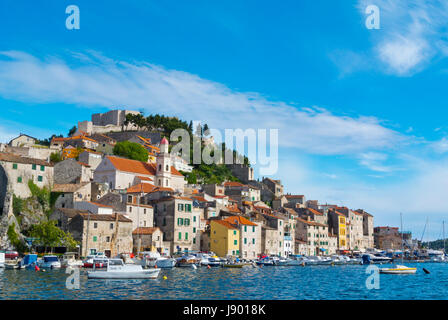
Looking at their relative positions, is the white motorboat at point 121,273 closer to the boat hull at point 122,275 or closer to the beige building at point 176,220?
the boat hull at point 122,275

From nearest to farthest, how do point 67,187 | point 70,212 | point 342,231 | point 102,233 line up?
point 102,233
point 70,212
point 67,187
point 342,231

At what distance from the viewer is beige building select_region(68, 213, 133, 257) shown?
190ft

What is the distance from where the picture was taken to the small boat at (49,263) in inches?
1956

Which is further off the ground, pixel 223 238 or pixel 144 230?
pixel 144 230

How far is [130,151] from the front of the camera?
101 m

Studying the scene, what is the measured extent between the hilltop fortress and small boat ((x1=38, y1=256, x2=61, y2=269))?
84307mm

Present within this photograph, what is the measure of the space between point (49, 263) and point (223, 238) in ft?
95.9

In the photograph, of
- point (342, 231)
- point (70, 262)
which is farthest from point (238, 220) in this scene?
point (342, 231)

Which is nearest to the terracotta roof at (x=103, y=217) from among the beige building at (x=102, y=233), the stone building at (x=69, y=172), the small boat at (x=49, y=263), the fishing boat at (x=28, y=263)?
the beige building at (x=102, y=233)

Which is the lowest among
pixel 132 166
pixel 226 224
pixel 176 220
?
pixel 226 224

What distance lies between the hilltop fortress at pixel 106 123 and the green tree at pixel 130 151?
3350 centimetres

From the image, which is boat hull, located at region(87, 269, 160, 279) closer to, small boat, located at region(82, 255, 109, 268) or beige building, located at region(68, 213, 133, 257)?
small boat, located at region(82, 255, 109, 268)

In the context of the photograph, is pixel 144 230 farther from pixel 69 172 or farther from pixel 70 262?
pixel 69 172
